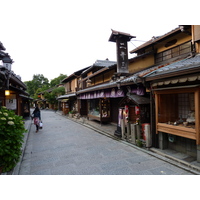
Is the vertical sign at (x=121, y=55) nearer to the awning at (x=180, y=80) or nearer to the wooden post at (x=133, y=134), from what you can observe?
the awning at (x=180, y=80)

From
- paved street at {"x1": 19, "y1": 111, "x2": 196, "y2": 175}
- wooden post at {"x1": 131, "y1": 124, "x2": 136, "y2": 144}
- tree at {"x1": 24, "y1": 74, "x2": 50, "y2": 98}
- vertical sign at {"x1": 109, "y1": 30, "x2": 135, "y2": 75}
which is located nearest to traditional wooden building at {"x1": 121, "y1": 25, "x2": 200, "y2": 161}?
wooden post at {"x1": 131, "y1": 124, "x2": 136, "y2": 144}

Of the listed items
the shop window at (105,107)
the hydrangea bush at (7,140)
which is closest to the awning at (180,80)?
the hydrangea bush at (7,140)

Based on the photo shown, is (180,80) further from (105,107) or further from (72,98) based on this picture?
(72,98)

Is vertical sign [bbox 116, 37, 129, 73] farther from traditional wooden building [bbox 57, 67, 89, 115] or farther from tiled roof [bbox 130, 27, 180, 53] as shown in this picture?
traditional wooden building [bbox 57, 67, 89, 115]

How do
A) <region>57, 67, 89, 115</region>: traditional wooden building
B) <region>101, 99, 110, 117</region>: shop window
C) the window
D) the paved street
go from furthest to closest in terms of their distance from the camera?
<region>57, 67, 89, 115</region>: traditional wooden building
<region>101, 99, 110, 117</region>: shop window
the window
the paved street

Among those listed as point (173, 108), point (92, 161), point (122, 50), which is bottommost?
point (92, 161)

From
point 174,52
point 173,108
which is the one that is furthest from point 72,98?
point 173,108

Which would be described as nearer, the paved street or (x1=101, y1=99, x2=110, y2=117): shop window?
the paved street

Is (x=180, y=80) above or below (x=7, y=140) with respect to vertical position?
above

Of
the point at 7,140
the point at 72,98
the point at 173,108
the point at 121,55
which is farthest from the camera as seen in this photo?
the point at 72,98

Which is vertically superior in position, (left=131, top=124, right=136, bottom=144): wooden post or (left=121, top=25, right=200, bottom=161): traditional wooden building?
(left=121, top=25, right=200, bottom=161): traditional wooden building

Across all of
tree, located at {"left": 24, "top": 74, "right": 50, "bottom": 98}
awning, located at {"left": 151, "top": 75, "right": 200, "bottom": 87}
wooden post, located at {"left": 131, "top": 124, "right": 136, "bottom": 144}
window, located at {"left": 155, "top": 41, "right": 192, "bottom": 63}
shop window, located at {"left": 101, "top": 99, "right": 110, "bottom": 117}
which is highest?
tree, located at {"left": 24, "top": 74, "right": 50, "bottom": 98}

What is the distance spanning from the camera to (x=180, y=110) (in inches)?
285

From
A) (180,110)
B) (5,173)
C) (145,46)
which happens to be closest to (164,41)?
(145,46)
